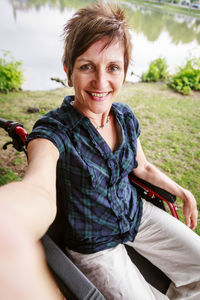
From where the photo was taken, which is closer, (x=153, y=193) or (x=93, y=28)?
(x=93, y=28)

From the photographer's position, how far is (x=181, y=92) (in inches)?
261

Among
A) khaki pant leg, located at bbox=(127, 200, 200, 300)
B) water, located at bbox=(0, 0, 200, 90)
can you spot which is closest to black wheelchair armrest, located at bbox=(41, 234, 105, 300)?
khaki pant leg, located at bbox=(127, 200, 200, 300)

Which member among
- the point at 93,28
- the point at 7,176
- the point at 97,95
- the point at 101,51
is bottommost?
the point at 7,176

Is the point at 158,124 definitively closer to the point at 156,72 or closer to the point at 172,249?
the point at 172,249

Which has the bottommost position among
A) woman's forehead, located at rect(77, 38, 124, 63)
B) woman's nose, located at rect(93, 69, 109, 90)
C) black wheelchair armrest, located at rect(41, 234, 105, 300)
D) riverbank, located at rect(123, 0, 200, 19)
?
black wheelchair armrest, located at rect(41, 234, 105, 300)

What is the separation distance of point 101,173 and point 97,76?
1.91ft

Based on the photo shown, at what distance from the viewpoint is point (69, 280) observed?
756 millimetres

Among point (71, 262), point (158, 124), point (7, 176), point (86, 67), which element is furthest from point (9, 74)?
point (71, 262)

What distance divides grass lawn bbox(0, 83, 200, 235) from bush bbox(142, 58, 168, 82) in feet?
3.95

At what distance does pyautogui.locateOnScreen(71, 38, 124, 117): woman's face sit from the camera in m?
1.07

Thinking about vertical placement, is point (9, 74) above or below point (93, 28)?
below

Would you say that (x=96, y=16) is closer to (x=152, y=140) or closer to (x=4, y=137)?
(x=4, y=137)

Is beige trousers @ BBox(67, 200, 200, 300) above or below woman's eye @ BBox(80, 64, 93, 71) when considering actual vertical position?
below

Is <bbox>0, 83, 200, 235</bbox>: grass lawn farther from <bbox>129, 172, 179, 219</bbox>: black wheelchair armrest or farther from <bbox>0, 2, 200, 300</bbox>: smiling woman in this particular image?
<bbox>0, 2, 200, 300</bbox>: smiling woman
